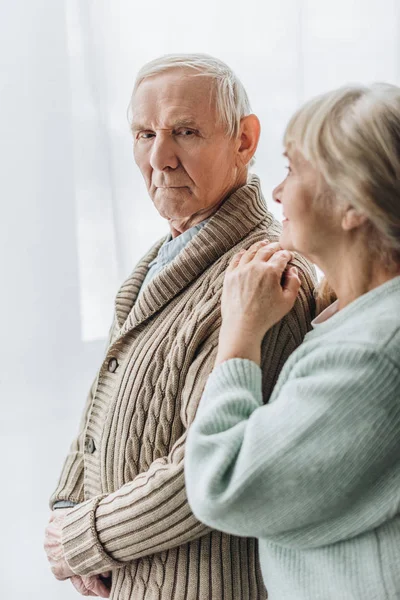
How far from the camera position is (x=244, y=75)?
2139mm

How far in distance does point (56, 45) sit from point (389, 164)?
1429mm

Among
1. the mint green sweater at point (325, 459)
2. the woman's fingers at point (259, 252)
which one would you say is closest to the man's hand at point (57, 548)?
the mint green sweater at point (325, 459)

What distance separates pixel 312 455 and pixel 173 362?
443 mm

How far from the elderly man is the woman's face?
0.25 meters

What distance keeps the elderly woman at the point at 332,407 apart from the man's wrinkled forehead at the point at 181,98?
13.2 inches

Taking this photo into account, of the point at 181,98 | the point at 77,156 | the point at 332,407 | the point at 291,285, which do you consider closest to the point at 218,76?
the point at 181,98

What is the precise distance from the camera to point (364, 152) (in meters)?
1.08

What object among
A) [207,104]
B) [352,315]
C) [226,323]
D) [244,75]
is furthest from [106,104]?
[352,315]

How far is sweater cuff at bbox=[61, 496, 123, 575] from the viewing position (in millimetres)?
1466

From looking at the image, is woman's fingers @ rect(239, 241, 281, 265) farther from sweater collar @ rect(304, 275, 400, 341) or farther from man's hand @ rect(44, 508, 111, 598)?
man's hand @ rect(44, 508, 111, 598)

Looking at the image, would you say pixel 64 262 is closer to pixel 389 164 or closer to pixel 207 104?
pixel 207 104

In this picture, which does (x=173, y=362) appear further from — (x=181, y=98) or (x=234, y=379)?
(x=181, y=98)

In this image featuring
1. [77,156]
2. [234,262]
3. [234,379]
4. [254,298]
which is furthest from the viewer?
[77,156]

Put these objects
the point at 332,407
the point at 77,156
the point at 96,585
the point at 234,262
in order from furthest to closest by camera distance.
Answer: the point at 77,156, the point at 96,585, the point at 234,262, the point at 332,407
